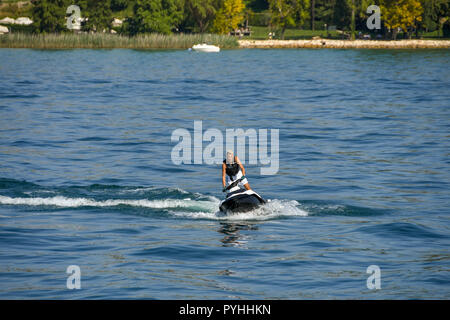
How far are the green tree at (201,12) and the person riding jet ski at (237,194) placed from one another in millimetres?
113995

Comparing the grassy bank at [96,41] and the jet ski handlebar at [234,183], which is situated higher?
the grassy bank at [96,41]

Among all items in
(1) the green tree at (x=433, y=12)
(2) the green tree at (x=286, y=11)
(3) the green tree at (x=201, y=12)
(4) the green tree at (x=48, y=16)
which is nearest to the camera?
(4) the green tree at (x=48, y=16)

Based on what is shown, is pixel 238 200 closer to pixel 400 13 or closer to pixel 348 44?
pixel 348 44

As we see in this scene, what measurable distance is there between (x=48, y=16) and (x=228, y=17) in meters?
33.5

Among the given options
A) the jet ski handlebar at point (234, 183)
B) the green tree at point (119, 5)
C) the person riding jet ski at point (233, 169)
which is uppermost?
the green tree at point (119, 5)

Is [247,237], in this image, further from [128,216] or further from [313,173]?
[313,173]

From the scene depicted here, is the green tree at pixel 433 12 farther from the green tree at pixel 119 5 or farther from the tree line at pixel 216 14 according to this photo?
the green tree at pixel 119 5

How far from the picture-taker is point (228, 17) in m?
133

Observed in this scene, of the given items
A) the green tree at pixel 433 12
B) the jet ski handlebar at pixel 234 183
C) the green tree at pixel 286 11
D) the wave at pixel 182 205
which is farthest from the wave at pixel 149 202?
the green tree at pixel 433 12

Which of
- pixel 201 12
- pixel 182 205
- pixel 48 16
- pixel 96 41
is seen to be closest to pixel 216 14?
pixel 201 12

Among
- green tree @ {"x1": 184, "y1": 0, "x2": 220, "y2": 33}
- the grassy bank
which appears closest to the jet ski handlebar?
the grassy bank

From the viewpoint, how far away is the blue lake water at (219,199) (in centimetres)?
1501

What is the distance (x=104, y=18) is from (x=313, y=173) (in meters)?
111

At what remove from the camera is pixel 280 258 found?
646 inches
